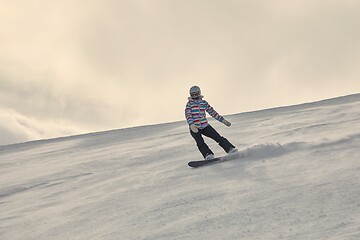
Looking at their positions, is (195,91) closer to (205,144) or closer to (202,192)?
(205,144)

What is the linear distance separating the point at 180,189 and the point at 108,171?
12.3 feet

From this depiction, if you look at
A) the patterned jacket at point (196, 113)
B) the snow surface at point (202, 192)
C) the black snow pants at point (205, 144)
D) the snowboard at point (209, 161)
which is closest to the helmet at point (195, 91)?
the patterned jacket at point (196, 113)

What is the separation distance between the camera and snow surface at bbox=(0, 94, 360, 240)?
5.07m

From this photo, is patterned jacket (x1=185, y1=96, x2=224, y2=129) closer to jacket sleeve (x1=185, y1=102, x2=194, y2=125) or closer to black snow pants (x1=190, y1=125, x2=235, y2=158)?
jacket sleeve (x1=185, y1=102, x2=194, y2=125)

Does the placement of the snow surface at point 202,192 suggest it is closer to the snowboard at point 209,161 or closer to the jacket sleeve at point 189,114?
the snowboard at point 209,161

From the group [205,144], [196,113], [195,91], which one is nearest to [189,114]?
[196,113]

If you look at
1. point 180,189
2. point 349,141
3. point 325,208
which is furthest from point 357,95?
point 325,208

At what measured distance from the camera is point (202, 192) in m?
6.82

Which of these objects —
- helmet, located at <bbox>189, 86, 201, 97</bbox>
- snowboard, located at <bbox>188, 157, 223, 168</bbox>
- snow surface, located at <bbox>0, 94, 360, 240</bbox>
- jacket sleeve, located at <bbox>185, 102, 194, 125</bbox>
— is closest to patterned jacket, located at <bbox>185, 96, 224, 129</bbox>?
jacket sleeve, located at <bbox>185, 102, 194, 125</bbox>

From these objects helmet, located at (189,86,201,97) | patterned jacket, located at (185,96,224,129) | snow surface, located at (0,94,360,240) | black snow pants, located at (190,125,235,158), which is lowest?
snow surface, located at (0,94,360,240)

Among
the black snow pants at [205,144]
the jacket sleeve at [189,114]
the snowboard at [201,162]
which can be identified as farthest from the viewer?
the jacket sleeve at [189,114]

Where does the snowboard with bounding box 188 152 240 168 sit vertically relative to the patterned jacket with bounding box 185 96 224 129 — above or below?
below

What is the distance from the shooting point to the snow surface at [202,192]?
507 centimetres

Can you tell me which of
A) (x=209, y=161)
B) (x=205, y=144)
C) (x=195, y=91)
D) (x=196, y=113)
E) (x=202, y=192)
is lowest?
(x=202, y=192)
